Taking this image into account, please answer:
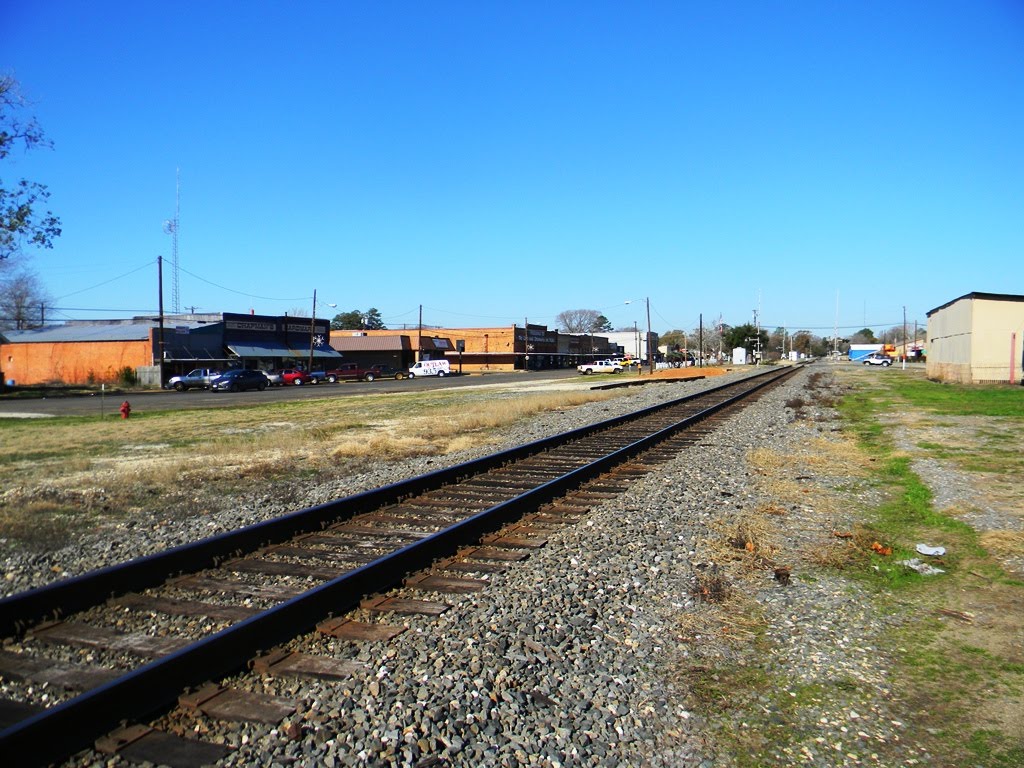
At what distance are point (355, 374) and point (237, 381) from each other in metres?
23.7

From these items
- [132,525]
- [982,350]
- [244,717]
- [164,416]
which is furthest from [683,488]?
[982,350]

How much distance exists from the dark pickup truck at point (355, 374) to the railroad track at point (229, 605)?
6527 centimetres

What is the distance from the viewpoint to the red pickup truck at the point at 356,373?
7500 cm

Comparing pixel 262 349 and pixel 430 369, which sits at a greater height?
pixel 262 349

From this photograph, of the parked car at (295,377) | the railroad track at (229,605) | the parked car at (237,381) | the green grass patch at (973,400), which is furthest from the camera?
the parked car at (295,377)

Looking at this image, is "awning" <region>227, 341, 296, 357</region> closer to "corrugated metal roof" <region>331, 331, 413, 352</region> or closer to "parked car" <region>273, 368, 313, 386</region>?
"parked car" <region>273, 368, 313, 386</region>

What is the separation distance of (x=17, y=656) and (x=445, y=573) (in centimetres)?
314

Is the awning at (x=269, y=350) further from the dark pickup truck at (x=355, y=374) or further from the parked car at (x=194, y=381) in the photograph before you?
the parked car at (x=194, y=381)

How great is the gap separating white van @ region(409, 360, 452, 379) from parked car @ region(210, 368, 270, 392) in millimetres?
30640

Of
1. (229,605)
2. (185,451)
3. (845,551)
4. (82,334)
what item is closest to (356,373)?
(82,334)

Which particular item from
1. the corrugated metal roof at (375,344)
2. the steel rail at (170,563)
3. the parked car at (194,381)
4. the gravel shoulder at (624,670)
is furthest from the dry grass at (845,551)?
the corrugated metal roof at (375,344)

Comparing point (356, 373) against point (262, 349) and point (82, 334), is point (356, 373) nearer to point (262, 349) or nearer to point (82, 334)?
point (262, 349)

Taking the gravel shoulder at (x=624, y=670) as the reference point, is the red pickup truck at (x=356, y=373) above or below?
above

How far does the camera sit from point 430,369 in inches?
3381
